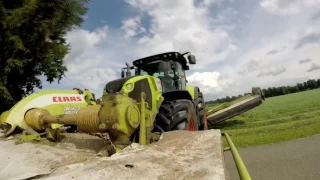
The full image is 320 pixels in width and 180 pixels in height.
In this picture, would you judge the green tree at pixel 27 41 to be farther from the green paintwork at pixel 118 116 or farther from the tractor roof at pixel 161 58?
the green paintwork at pixel 118 116

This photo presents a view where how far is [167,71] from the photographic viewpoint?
7.15m

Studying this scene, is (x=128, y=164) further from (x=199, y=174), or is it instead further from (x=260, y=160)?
(x=260, y=160)

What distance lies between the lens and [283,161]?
18.1 ft

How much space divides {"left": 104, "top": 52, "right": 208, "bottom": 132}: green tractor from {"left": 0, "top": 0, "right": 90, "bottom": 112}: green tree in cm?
628

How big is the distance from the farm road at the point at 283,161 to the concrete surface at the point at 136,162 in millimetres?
1982

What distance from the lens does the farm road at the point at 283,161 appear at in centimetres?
472

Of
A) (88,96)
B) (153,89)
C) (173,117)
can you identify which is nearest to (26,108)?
(88,96)

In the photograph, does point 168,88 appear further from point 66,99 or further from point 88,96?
point 66,99

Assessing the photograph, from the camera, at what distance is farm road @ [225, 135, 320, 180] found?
4.72m

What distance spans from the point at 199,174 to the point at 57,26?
12.5 metres

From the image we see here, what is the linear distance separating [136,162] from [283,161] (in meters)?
4.14

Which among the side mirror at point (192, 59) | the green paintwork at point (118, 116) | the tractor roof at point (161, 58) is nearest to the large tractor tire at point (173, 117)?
the green paintwork at point (118, 116)

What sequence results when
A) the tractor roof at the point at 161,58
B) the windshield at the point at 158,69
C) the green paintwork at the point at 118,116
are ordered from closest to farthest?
the green paintwork at the point at 118,116 < the windshield at the point at 158,69 < the tractor roof at the point at 161,58

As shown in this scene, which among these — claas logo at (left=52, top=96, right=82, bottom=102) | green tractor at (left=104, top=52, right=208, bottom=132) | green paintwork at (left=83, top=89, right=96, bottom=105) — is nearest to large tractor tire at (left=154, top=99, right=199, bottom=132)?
green tractor at (left=104, top=52, right=208, bottom=132)
